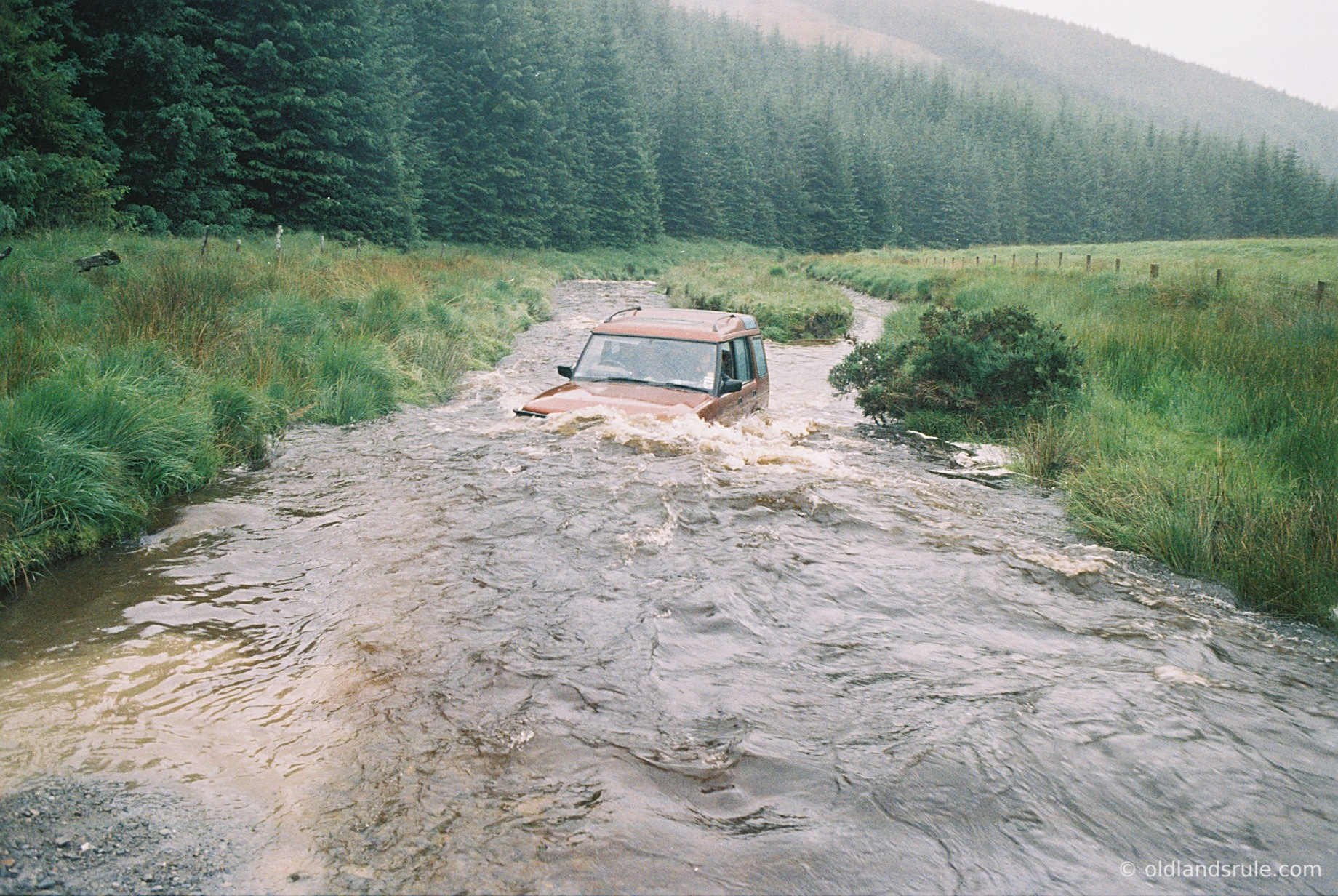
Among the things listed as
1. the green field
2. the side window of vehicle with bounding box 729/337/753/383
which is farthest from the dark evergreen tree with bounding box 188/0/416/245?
the side window of vehicle with bounding box 729/337/753/383

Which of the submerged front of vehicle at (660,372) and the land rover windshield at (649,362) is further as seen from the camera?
the land rover windshield at (649,362)

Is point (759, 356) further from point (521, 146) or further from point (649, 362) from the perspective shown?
point (521, 146)

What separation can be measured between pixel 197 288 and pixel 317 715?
9032 mm

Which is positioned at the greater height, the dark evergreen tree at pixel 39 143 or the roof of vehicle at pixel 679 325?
the dark evergreen tree at pixel 39 143

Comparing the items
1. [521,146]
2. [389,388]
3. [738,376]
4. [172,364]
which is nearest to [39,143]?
[389,388]

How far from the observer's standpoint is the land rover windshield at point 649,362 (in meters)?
9.23

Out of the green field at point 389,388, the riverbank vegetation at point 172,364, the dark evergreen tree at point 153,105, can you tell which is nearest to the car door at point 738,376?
the green field at point 389,388

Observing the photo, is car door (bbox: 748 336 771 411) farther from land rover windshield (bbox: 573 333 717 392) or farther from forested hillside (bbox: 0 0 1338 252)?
forested hillside (bbox: 0 0 1338 252)

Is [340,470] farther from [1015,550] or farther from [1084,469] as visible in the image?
[1084,469]

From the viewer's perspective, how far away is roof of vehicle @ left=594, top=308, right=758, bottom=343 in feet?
30.9

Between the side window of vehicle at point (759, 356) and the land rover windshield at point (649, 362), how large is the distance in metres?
1.55

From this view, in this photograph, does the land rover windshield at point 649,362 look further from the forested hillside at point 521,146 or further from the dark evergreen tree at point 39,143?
the dark evergreen tree at point 39,143

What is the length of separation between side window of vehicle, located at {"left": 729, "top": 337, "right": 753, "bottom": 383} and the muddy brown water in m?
2.62

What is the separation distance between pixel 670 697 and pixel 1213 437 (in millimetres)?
7458
